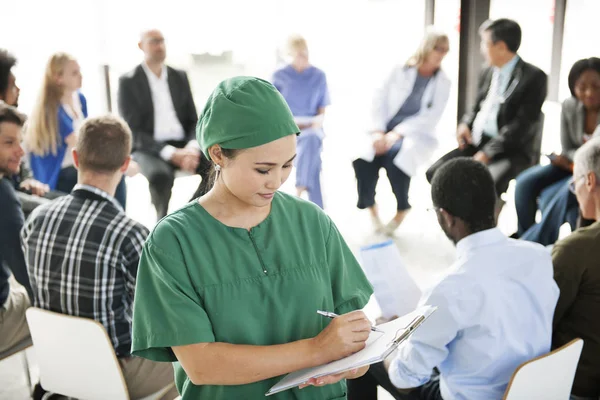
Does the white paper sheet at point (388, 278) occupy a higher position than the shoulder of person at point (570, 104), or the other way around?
the shoulder of person at point (570, 104)

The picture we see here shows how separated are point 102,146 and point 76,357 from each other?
0.70 meters

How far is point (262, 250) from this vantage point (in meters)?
Answer: 1.29

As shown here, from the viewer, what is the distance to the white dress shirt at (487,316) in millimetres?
1614

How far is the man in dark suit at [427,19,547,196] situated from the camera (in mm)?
3875

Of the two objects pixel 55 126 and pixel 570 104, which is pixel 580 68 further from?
pixel 55 126

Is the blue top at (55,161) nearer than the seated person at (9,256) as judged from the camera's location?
No

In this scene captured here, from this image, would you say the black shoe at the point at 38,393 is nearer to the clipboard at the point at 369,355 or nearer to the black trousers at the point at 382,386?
the black trousers at the point at 382,386

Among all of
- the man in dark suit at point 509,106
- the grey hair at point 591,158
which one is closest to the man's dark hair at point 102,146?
the grey hair at point 591,158

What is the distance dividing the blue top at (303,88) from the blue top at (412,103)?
55 centimetres

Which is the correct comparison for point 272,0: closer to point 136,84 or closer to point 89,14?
point 89,14

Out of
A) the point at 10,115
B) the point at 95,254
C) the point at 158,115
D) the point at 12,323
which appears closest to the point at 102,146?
the point at 95,254

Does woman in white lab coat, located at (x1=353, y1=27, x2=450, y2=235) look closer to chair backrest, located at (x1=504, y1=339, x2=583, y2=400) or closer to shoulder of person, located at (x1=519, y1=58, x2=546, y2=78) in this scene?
shoulder of person, located at (x1=519, y1=58, x2=546, y2=78)

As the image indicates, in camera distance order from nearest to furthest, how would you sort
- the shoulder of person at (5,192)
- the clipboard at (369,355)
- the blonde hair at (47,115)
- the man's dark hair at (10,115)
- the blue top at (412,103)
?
the clipboard at (369,355)
the shoulder of person at (5,192)
the man's dark hair at (10,115)
the blonde hair at (47,115)
the blue top at (412,103)

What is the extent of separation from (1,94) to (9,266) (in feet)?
5.04
